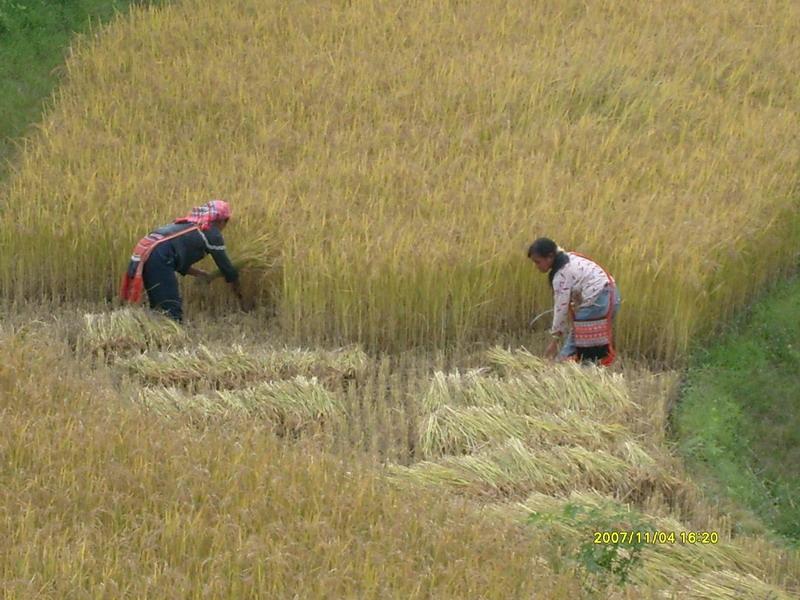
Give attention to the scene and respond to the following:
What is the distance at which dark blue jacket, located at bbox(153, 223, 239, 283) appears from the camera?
8.44m

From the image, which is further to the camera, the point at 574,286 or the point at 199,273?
the point at 199,273

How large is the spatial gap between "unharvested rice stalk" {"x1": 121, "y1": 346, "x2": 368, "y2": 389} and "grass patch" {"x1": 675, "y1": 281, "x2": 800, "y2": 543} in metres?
2.12

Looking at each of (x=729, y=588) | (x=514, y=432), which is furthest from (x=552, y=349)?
(x=729, y=588)

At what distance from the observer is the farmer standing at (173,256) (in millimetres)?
8430

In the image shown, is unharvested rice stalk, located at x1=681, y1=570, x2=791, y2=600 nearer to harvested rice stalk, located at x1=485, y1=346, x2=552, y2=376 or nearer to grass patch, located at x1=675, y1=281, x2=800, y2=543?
grass patch, located at x1=675, y1=281, x2=800, y2=543

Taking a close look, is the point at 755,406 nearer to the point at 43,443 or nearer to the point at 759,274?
the point at 759,274

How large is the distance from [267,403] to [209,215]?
1744 mm

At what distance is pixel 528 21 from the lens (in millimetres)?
13781

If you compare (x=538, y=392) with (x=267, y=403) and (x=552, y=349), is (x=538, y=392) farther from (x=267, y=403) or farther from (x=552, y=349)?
(x=267, y=403)

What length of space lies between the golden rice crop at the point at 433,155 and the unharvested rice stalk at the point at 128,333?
769 millimetres

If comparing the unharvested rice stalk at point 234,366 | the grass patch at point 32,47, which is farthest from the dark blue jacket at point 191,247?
the grass patch at point 32,47

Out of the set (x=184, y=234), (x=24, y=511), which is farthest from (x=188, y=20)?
(x=24, y=511)
